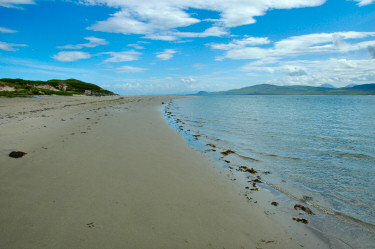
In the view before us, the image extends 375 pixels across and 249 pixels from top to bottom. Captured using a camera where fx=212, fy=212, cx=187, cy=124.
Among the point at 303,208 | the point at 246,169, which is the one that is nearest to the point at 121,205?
the point at 303,208

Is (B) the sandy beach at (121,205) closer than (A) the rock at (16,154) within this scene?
Yes

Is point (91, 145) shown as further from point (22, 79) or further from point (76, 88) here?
point (76, 88)

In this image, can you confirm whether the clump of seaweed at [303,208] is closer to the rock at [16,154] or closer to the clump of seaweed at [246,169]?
the clump of seaweed at [246,169]

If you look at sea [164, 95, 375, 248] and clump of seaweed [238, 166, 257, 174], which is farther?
clump of seaweed [238, 166, 257, 174]

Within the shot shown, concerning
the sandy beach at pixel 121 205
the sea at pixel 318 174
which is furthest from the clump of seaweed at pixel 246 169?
the sandy beach at pixel 121 205

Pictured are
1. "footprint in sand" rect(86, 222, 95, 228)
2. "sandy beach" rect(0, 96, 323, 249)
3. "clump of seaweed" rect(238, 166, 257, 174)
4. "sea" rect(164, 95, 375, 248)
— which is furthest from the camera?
"clump of seaweed" rect(238, 166, 257, 174)

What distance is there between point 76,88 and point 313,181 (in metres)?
113

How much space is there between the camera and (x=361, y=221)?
4863mm

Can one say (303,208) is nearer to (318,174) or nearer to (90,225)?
(318,174)

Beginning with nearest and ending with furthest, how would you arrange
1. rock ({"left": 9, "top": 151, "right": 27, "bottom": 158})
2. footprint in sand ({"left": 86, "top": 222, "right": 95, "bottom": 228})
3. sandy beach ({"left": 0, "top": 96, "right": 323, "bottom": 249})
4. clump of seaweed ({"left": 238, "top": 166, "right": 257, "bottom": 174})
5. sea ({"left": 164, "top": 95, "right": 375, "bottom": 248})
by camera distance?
1. sandy beach ({"left": 0, "top": 96, "right": 323, "bottom": 249})
2. footprint in sand ({"left": 86, "top": 222, "right": 95, "bottom": 228})
3. sea ({"left": 164, "top": 95, "right": 375, "bottom": 248})
4. rock ({"left": 9, "top": 151, "right": 27, "bottom": 158})
5. clump of seaweed ({"left": 238, "top": 166, "right": 257, "bottom": 174})

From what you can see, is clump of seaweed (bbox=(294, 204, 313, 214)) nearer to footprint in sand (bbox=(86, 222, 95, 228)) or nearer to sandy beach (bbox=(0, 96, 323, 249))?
sandy beach (bbox=(0, 96, 323, 249))

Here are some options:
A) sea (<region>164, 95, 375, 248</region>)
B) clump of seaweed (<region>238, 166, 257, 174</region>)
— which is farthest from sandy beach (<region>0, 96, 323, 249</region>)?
clump of seaweed (<region>238, 166, 257, 174</region>)

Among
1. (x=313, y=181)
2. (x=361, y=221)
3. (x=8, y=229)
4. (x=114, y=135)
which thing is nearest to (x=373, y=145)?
(x=313, y=181)

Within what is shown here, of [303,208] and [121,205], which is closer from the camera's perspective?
[121,205]
